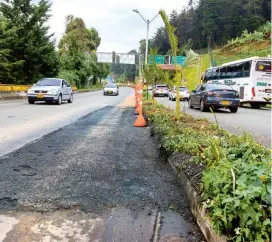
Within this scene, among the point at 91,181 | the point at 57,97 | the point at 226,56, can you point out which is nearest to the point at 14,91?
the point at 57,97

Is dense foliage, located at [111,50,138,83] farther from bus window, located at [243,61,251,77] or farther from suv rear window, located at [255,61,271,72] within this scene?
suv rear window, located at [255,61,271,72]

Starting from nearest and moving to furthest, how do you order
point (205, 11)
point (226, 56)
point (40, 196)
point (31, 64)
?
point (40, 196) → point (31, 64) → point (226, 56) → point (205, 11)

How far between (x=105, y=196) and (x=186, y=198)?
922 mm

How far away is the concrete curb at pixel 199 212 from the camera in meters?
2.62

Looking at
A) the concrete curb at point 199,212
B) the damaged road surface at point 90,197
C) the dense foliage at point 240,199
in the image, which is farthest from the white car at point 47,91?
the dense foliage at point 240,199

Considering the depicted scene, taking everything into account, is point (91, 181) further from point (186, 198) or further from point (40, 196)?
point (186, 198)

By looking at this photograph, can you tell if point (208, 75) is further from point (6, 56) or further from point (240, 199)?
point (240, 199)

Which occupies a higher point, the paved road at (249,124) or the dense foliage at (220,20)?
the dense foliage at (220,20)

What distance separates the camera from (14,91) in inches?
1015

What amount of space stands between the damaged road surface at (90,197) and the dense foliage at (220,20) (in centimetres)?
7191

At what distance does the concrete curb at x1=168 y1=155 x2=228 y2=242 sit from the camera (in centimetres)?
262

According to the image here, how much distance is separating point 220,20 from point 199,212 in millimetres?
91395

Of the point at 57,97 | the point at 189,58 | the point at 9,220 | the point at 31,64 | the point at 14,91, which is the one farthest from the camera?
the point at 31,64

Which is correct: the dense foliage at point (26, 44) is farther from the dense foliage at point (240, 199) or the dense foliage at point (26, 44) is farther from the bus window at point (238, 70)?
the dense foliage at point (240, 199)
